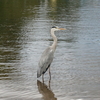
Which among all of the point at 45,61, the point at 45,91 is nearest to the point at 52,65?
the point at 45,61

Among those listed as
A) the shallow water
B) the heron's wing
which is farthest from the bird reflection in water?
the heron's wing

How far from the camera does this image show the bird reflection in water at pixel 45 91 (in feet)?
24.7

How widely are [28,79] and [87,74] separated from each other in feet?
5.62

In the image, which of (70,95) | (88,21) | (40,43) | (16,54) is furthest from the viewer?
(88,21)

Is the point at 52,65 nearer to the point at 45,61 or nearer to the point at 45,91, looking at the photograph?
the point at 45,61

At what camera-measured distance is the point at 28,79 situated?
29.0 feet

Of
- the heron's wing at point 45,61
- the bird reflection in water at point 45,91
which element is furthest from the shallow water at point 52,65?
the heron's wing at point 45,61

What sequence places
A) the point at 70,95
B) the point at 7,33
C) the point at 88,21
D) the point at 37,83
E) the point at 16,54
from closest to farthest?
the point at 70,95
the point at 37,83
the point at 16,54
the point at 7,33
the point at 88,21

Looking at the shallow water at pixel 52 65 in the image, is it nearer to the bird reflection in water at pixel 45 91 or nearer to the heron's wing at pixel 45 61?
the bird reflection in water at pixel 45 91

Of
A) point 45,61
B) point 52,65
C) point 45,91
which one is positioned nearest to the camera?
point 45,91

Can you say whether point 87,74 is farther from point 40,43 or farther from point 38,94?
point 40,43

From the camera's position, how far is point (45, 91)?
802cm

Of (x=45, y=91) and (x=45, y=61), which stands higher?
(x=45, y=61)

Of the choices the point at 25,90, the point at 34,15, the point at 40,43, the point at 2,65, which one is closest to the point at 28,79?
the point at 25,90
